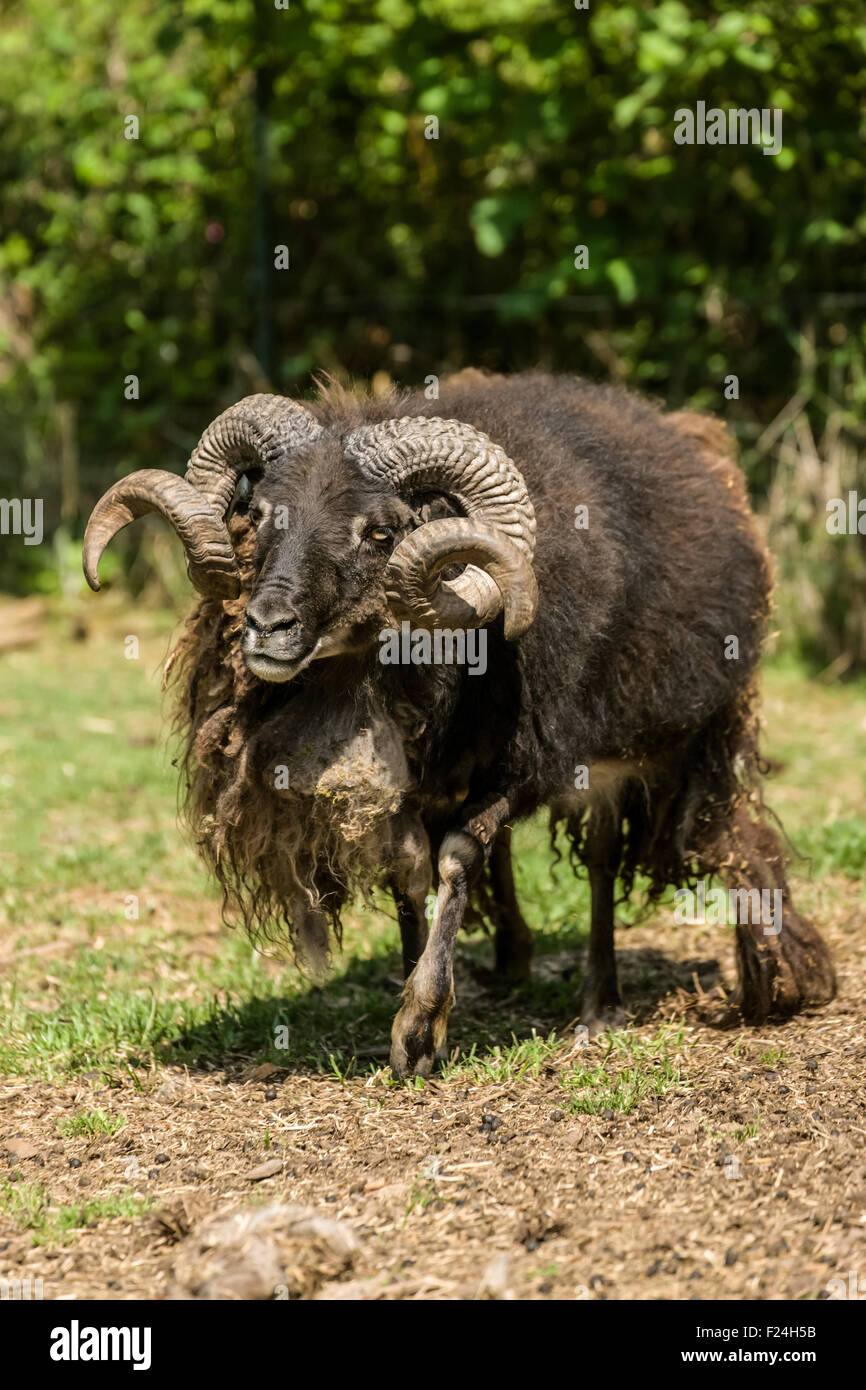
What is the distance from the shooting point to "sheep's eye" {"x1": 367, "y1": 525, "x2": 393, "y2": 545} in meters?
4.65

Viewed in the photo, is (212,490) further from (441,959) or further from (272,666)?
(441,959)

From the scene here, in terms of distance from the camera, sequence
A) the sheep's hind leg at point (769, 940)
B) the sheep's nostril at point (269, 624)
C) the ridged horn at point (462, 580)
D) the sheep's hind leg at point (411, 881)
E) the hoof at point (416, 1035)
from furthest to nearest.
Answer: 1. the sheep's hind leg at point (769, 940)
2. the sheep's hind leg at point (411, 881)
3. the hoof at point (416, 1035)
4. the ridged horn at point (462, 580)
5. the sheep's nostril at point (269, 624)

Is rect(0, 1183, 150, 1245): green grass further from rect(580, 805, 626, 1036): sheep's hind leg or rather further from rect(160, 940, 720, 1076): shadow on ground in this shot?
rect(580, 805, 626, 1036): sheep's hind leg

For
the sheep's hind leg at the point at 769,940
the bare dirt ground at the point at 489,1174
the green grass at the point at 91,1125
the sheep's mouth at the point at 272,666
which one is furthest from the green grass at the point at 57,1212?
the sheep's hind leg at the point at 769,940

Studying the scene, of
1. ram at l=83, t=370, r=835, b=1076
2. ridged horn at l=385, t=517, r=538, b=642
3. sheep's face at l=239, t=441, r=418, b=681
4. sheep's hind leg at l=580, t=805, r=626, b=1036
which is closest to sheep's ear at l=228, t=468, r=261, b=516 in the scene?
ram at l=83, t=370, r=835, b=1076

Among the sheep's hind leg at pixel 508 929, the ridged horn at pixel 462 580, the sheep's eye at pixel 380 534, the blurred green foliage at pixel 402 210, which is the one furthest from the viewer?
the blurred green foliage at pixel 402 210

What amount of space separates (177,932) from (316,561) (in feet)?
8.59

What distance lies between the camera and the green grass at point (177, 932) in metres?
5.16

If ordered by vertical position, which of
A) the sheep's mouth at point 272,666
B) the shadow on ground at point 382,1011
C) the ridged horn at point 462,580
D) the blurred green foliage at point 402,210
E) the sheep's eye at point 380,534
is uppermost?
the blurred green foliage at point 402,210

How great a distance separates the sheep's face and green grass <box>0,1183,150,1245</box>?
144 centimetres

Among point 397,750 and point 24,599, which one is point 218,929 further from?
point 24,599

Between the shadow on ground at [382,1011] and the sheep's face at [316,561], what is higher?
the sheep's face at [316,561]

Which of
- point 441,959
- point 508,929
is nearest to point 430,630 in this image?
point 441,959

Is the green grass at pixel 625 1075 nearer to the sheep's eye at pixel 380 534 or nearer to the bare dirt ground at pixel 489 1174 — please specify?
the bare dirt ground at pixel 489 1174
